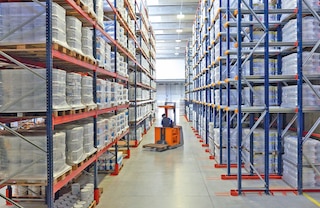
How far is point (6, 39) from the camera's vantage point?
4023mm

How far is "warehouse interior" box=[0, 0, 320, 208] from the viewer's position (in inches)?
155

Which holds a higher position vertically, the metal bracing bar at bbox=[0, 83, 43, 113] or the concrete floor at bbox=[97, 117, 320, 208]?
the metal bracing bar at bbox=[0, 83, 43, 113]

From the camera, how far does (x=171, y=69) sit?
37.9m

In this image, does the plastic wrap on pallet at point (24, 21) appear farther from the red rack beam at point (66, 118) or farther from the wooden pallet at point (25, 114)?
the red rack beam at point (66, 118)

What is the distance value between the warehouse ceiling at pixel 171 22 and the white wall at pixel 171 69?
4.33 ft

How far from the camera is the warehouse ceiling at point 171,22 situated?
1978cm

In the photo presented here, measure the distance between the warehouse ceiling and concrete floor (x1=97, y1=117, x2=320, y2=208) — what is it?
39.9 ft

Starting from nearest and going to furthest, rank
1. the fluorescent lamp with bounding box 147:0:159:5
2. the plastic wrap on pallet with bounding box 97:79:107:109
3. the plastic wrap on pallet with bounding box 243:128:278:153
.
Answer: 1. the plastic wrap on pallet with bounding box 97:79:107:109
2. the plastic wrap on pallet with bounding box 243:128:278:153
3. the fluorescent lamp with bounding box 147:0:159:5

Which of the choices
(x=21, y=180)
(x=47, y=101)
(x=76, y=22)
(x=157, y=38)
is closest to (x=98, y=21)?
(x=76, y=22)

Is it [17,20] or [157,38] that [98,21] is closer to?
[17,20]

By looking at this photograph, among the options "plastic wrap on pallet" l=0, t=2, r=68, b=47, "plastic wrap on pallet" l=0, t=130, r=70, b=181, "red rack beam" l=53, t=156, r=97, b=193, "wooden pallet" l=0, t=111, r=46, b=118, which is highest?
"plastic wrap on pallet" l=0, t=2, r=68, b=47

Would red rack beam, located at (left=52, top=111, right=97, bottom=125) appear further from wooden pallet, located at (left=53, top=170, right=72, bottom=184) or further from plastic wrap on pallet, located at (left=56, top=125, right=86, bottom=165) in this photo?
wooden pallet, located at (left=53, top=170, right=72, bottom=184)

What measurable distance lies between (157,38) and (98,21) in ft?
78.3

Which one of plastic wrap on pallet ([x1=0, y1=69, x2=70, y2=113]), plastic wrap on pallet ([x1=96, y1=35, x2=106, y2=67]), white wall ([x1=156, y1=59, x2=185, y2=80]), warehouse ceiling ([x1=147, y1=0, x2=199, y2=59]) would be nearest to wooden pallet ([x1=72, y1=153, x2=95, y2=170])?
plastic wrap on pallet ([x1=0, y1=69, x2=70, y2=113])
